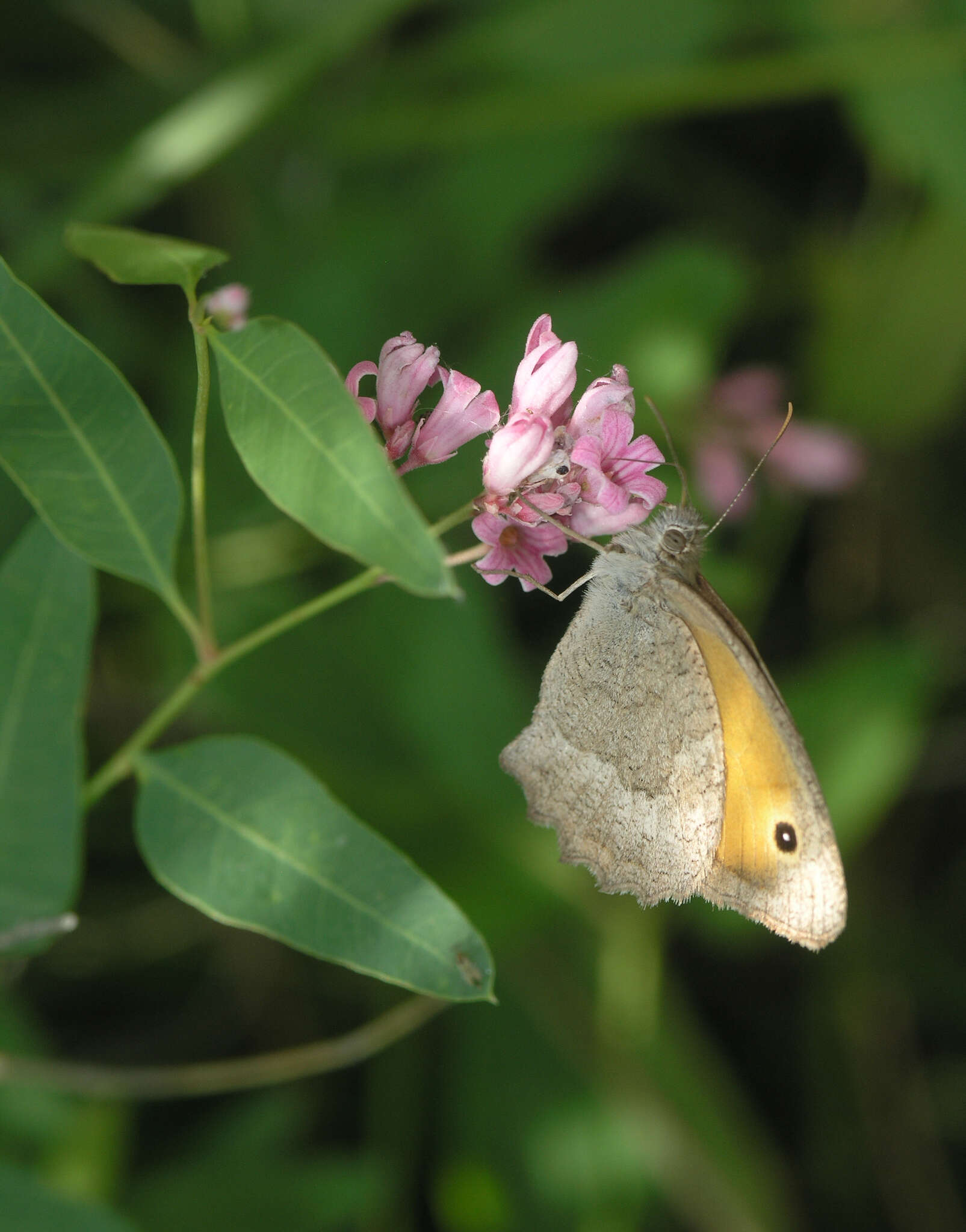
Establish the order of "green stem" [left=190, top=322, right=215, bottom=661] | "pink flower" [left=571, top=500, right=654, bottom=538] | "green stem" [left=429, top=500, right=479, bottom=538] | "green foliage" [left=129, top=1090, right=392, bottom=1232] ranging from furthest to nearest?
"green foliage" [left=129, top=1090, right=392, bottom=1232] → "pink flower" [left=571, top=500, right=654, bottom=538] → "green stem" [left=429, top=500, right=479, bottom=538] → "green stem" [left=190, top=322, right=215, bottom=661]

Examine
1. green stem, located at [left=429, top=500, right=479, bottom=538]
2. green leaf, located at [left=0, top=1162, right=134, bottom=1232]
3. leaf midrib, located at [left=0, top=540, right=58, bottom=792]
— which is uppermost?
green stem, located at [left=429, top=500, right=479, bottom=538]

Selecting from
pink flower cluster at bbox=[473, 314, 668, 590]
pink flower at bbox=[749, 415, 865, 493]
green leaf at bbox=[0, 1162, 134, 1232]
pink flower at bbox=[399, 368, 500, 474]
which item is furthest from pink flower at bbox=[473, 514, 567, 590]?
pink flower at bbox=[749, 415, 865, 493]

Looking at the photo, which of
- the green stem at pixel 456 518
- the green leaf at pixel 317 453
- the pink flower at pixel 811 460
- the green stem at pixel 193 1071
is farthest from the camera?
the pink flower at pixel 811 460

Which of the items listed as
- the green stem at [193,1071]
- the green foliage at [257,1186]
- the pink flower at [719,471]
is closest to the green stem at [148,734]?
the green stem at [193,1071]

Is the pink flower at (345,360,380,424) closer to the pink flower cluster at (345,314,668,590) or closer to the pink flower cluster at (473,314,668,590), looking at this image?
the pink flower cluster at (345,314,668,590)

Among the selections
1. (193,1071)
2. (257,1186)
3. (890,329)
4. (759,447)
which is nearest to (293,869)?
(193,1071)

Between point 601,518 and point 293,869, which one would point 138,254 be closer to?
point 601,518

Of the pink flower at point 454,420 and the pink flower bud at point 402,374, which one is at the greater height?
the pink flower bud at point 402,374

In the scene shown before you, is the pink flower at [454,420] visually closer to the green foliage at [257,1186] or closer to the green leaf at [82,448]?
the green leaf at [82,448]
